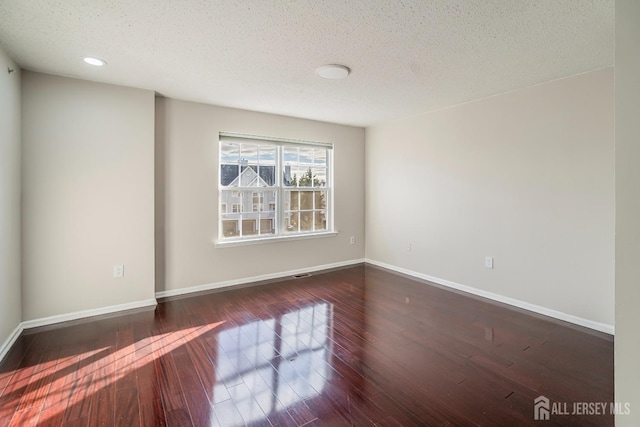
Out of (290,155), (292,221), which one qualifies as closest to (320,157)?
(290,155)

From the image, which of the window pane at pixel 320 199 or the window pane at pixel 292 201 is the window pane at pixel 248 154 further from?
the window pane at pixel 320 199

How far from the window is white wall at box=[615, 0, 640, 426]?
12.0 ft

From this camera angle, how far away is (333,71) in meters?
2.75

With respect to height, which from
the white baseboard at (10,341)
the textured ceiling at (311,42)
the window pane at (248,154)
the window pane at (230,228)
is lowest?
the white baseboard at (10,341)

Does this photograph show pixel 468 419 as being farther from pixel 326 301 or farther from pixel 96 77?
pixel 96 77

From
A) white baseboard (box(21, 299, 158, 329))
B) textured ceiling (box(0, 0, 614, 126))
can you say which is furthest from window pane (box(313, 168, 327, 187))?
white baseboard (box(21, 299, 158, 329))

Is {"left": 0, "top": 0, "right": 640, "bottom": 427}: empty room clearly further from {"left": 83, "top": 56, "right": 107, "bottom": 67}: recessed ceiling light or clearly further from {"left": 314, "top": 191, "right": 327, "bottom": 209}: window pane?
{"left": 314, "top": 191, "right": 327, "bottom": 209}: window pane

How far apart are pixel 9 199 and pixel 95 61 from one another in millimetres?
1302

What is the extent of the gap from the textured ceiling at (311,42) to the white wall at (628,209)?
702mm

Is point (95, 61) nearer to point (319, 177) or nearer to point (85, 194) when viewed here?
point (85, 194)

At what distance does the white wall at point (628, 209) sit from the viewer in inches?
50.3

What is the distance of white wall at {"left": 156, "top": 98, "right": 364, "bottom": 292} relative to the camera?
3.64 m

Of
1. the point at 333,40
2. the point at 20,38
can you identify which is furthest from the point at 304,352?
the point at 20,38

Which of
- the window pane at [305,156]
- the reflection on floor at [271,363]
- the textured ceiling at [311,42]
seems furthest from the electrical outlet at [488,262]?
the window pane at [305,156]
